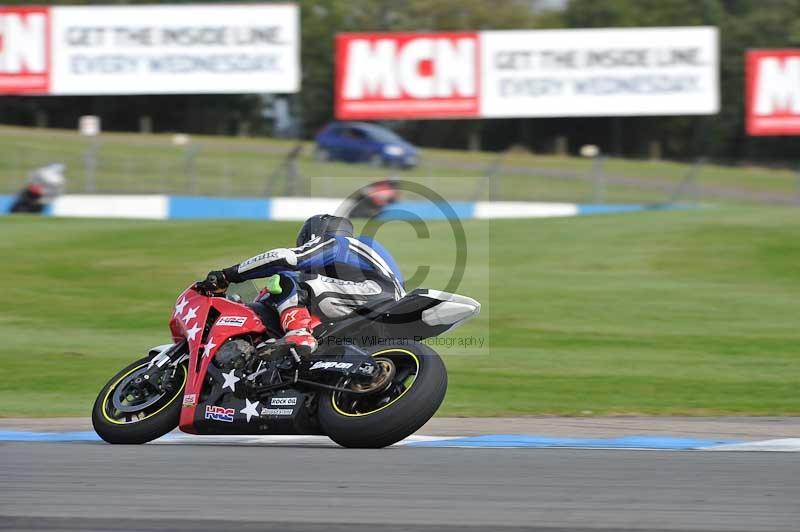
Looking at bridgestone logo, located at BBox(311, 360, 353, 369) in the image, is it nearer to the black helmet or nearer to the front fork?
the black helmet

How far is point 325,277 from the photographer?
7.06 metres

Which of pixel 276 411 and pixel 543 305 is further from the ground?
pixel 276 411

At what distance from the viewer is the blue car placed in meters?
33.8

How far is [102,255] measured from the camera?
17688 millimetres

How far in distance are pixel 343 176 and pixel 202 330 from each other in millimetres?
26152

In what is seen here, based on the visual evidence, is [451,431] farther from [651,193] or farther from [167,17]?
[167,17]

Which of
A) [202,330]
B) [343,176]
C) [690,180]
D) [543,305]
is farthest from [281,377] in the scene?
[343,176]

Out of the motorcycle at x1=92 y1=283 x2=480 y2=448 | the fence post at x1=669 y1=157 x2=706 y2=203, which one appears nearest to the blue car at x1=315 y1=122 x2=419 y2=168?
the fence post at x1=669 y1=157 x2=706 y2=203

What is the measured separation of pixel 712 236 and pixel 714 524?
1393 cm

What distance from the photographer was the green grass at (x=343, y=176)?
29531 millimetres

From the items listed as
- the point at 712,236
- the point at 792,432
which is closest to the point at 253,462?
the point at 792,432

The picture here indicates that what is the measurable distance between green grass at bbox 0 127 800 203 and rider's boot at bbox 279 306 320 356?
71.6 feet

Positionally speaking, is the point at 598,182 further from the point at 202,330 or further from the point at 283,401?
the point at 283,401

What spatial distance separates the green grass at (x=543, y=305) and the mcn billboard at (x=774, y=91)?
13079 millimetres
